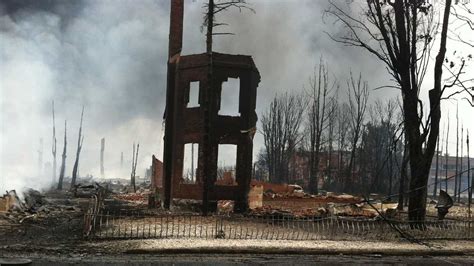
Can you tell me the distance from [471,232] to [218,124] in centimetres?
1298

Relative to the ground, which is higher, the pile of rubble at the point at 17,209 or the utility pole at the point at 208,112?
the utility pole at the point at 208,112

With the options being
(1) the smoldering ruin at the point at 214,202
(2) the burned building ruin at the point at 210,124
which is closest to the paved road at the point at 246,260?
(1) the smoldering ruin at the point at 214,202

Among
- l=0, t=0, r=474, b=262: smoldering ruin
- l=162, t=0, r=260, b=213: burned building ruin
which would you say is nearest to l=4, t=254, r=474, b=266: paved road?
l=0, t=0, r=474, b=262: smoldering ruin

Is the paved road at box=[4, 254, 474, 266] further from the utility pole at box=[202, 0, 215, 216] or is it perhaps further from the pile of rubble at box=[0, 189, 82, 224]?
the utility pole at box=[202, 0, 215, 216]

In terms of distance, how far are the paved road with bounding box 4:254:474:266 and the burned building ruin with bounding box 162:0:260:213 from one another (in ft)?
44.9

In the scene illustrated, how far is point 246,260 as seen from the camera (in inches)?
445

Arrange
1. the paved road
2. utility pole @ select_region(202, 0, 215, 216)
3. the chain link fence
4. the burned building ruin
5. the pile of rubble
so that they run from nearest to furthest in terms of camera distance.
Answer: the paved road
the chain link fence
the pile of rubble
utility pole @ select_region(202, 0, 215, 216)
the burned building ruin

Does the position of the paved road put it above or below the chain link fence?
below

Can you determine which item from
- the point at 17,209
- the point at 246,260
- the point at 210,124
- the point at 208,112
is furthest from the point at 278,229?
the point at 210,124

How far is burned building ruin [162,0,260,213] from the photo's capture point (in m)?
25.8

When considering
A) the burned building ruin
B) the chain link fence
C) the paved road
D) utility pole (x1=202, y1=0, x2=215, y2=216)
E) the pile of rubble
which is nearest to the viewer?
the paved road

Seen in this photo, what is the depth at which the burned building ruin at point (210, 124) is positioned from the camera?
25844 mm

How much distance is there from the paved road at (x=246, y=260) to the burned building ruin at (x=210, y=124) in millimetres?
13685

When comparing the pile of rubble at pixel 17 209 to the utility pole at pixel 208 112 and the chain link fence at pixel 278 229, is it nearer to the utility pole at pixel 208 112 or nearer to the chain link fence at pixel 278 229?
the chain link fence at pixel 278 229
